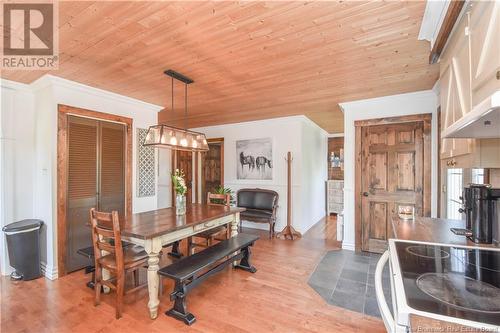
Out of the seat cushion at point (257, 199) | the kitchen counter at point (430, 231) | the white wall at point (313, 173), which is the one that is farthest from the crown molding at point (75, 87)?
the kitchen counter at point (430, 231)

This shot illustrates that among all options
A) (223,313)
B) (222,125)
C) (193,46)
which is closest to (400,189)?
(223,313)

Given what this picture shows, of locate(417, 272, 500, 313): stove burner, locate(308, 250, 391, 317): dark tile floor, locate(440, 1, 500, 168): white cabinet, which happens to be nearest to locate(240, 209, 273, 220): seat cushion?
locate(308, 250, 391, 317): dark tile floor

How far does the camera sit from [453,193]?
305 centimetres

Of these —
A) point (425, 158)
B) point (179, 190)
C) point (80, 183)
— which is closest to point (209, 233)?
point (179, 190)

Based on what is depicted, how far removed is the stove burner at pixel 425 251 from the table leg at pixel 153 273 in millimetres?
2000

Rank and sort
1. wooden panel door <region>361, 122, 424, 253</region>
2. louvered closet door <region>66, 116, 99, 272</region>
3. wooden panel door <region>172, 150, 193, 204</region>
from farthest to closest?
wooden panel door <region>172, 150, 193, 204</region> → wooden panel door <region>361, 122, 424, 253</region> → louvered closet door <region>66, 116, 99, 272</region>

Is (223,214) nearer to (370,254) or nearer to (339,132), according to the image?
(370,254)

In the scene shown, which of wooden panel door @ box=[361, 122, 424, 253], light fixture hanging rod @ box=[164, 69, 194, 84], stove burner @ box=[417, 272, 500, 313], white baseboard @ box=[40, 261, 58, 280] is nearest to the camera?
stove burner @ box=[417, 272, 500, 313]

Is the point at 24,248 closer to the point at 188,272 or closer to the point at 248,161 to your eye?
the point at 188,272

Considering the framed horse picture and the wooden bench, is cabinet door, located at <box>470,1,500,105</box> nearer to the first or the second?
the wooden bench

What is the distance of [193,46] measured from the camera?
2178 millimetres

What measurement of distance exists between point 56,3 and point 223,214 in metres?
2.46

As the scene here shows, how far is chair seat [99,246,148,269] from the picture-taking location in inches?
90.3

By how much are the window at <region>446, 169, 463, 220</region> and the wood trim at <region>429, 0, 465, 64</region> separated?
5.62ft
